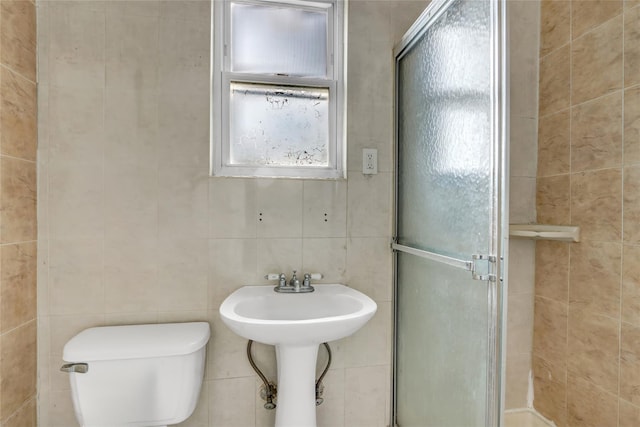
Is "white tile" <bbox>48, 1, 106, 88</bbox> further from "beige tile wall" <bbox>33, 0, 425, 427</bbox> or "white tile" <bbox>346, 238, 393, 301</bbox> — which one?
"white tile" <bbox>346, 238, 393, 301</bbox>

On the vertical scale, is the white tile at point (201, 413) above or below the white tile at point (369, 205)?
below

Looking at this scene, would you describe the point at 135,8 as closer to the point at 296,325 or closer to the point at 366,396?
the point at 296,325

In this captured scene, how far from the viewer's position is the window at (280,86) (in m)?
1.59

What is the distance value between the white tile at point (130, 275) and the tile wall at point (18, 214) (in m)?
0.27

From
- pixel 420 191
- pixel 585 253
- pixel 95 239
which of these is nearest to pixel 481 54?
pixel 420 191

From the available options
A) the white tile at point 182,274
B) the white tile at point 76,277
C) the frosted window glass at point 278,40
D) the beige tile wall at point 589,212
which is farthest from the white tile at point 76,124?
the beige tile wall at point 589,212

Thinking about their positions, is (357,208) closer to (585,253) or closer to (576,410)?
(585,253)

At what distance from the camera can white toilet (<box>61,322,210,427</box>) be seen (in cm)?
123

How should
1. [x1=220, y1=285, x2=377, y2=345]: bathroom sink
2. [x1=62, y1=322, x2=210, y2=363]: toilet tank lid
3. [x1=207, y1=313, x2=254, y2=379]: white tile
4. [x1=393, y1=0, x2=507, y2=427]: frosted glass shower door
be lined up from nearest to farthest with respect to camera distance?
[x1=393, y1=0, x2=507, y2=427]: frosted glass shower door
[x1=220, y1=285, x2=377, y2=345]: bathroom sink
[x1=62, y1=322, x2=210, y2=363]: toilet tank lid
[x1=207, y1=313, x2=254, y2=379]: white tile

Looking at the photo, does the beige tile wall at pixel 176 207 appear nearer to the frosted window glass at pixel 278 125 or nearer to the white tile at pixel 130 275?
the white tile at pixel 130 275

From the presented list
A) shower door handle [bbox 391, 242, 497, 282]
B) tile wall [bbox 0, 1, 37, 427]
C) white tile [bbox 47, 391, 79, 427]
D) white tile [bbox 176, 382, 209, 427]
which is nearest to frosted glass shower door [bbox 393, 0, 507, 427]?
shower door handle [bbox 391, 242, 497, 282]

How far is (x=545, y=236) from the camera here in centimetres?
152

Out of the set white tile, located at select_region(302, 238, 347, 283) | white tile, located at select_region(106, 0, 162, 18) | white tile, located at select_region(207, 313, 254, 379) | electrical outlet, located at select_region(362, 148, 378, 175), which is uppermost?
white tile, located at select_region(106, 0, 162, 18)

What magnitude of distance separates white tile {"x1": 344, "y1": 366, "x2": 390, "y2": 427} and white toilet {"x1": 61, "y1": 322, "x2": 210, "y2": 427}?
69cm
